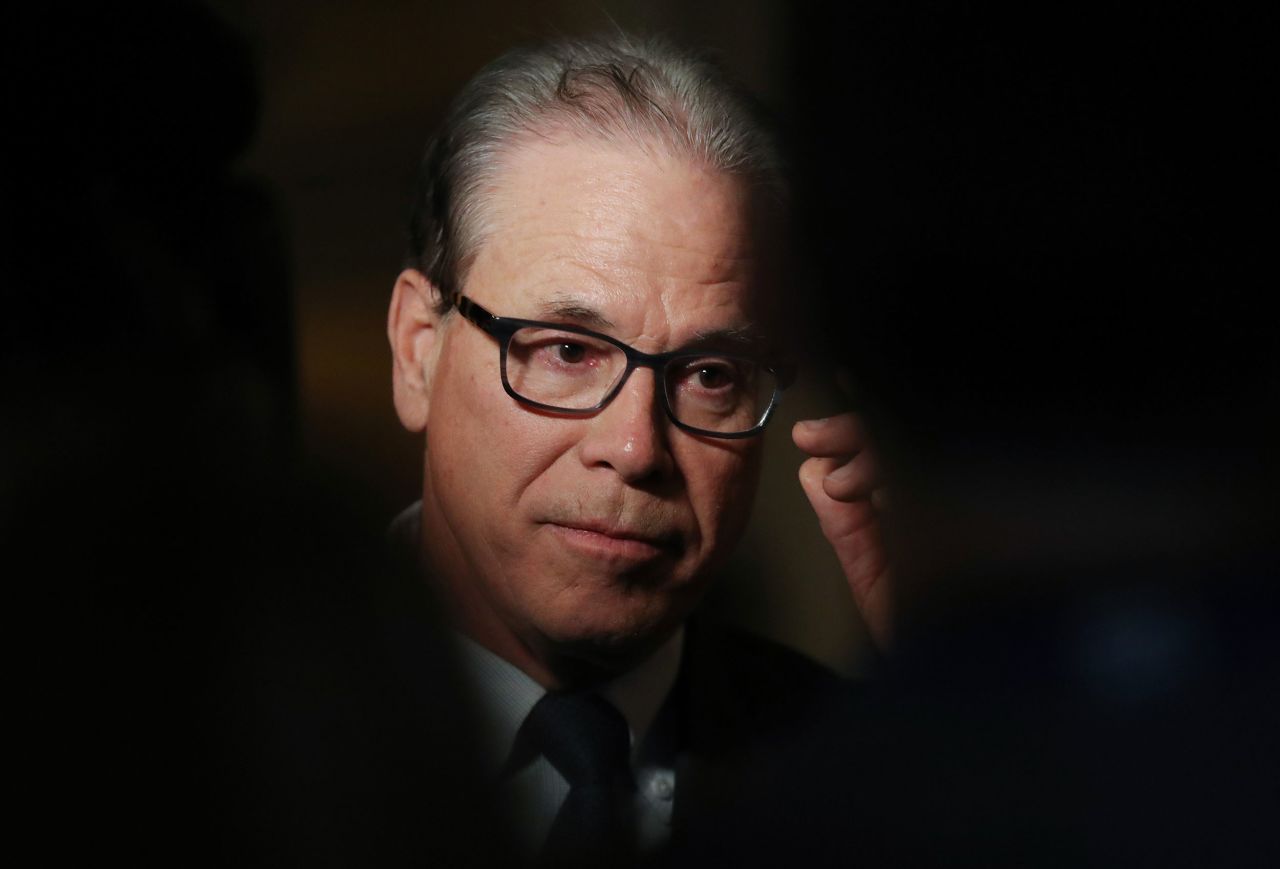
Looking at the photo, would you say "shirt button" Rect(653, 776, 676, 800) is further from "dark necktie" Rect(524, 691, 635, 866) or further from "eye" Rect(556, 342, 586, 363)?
"eye" Rect(556, 342, 586, 363)

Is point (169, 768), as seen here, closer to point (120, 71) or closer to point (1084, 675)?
point (120, 71)

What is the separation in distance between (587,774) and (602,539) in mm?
253

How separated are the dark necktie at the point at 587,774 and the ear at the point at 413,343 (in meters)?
0.30

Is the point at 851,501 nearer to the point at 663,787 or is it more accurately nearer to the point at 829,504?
the point at 829,504

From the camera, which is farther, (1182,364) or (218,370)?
(1182,364)

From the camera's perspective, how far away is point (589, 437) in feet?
3.62

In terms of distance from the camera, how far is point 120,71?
1.12m

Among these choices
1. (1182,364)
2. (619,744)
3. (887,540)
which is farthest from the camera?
(1182,364)

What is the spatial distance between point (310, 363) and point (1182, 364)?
3.20ft

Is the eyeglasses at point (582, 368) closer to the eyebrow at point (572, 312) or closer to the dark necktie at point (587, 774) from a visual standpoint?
the eyebrow at point (572, 312)

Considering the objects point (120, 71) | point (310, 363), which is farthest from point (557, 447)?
point (120, 71)

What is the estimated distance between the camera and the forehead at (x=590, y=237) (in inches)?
42.3

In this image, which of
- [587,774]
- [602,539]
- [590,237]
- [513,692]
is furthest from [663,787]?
[590,237]

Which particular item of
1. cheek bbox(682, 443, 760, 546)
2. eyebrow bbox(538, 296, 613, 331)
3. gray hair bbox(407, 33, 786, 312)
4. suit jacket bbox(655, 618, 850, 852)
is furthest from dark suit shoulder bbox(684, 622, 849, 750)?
gray hair bbox(407, 33, 786, 312)
